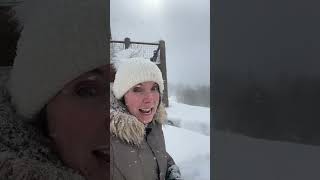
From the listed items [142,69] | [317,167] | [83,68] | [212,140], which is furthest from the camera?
[83,68]

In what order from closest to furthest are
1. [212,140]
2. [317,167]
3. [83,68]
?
[317,167] → [212,140] → [83,68]

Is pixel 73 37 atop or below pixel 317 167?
atop

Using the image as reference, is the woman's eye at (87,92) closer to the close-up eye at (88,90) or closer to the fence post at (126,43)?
the close-up eye at (88,90)

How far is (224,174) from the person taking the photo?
5.68ft

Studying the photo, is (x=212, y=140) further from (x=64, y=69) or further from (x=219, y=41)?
(x=64, y=69)

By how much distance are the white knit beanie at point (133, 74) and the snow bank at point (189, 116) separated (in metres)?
0.09

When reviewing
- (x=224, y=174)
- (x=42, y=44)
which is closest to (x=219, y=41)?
(x=224, y=174)

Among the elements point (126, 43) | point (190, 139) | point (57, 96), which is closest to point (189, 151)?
point (190, 139)

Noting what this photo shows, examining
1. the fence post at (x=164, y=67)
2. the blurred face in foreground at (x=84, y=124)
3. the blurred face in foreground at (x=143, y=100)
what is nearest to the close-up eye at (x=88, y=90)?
the blurred face in foreground at (x=84, y=124)

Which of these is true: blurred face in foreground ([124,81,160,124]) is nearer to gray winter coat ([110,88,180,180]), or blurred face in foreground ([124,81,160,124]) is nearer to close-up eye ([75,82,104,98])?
gray winter coat ([110,88,180,180])

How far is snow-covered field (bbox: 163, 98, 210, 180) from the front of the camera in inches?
68.2

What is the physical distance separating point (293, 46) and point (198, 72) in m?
0.36

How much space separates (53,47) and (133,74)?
0.41 metres

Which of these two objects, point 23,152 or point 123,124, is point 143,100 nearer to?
point 123,124
